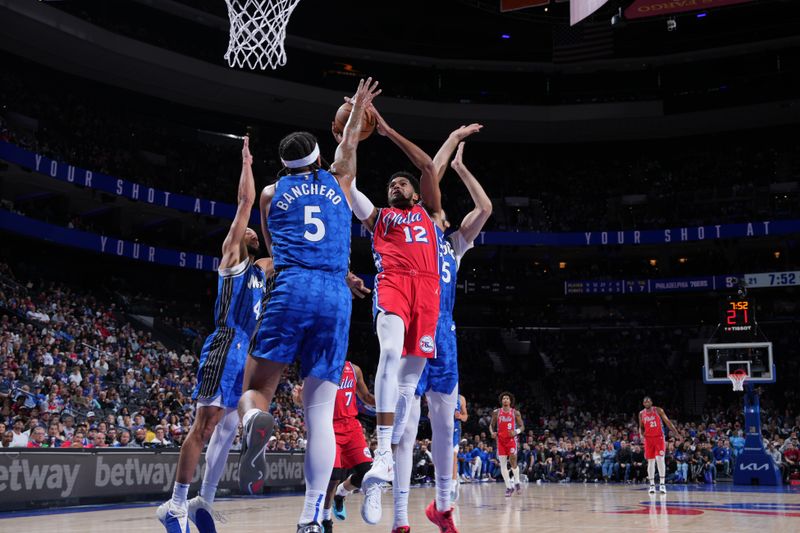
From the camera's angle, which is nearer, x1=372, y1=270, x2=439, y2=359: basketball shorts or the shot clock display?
x1=372, y1=270, x2=439, y2=359: basketball shorts

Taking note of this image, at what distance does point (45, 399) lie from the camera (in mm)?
18016

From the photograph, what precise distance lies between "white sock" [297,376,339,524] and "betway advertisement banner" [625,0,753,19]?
15.7m

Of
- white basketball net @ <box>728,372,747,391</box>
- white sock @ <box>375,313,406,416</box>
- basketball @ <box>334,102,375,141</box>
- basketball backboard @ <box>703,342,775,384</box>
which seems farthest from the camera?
white basketball net @ <box>728,372,747,391</box>

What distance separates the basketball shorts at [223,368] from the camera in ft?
21.1

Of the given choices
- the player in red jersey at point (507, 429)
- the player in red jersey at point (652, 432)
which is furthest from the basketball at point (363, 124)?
the player in red jersey at point (652, 432)

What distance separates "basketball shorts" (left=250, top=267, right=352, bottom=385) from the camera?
4.53 meters

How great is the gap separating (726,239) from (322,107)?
1873cm

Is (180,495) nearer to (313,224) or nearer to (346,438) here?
(346,438)

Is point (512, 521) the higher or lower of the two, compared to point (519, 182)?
lower

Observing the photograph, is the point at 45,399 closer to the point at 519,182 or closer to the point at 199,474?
the point at 199,474

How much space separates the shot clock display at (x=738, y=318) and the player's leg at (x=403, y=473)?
16088 mm

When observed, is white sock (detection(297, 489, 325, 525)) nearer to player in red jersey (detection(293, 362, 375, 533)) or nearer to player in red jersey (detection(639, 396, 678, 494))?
player in red jersey (detection(293, 362, 375, 533))

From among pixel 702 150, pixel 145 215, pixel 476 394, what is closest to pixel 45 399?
pixel 145 215

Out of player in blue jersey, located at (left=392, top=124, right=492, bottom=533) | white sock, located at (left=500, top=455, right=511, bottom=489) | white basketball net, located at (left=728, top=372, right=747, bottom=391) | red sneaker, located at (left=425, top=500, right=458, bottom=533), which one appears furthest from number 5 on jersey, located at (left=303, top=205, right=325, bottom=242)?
white basketball net, located at (left=728, top=372, right=747, bottom=391)
